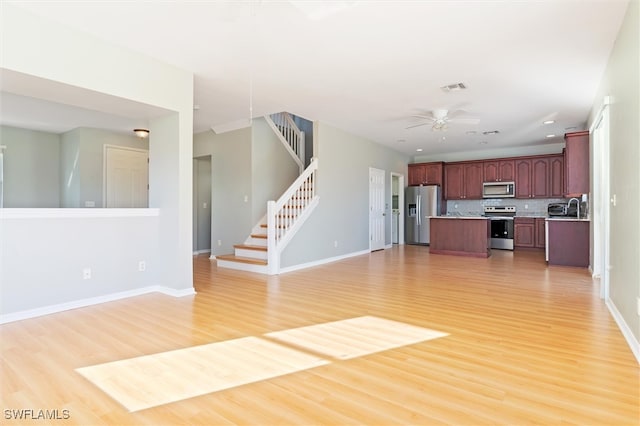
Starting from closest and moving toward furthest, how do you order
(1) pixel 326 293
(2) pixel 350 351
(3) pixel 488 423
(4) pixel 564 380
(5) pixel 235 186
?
(3) pixel 488 423, (4) pixel 564 380, (2) pixel 350 351, (1) pixel 326 293, (5) pixel 235 186

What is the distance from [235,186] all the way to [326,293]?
358 centimetres

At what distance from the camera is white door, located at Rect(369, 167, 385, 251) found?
827 centimetres

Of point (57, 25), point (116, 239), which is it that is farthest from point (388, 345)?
point (57, 25)

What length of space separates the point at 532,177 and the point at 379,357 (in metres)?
8.30

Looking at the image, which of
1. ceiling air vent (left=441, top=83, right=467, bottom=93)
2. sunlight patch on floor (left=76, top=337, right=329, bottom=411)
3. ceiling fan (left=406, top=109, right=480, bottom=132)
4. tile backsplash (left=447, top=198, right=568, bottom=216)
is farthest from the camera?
tile backsplash (left=447, top=198, right=568, bottom=216)

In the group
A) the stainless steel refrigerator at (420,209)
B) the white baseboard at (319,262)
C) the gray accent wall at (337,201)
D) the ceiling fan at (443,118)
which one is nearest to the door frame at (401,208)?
the stainless steel refrigerator at (420,209)

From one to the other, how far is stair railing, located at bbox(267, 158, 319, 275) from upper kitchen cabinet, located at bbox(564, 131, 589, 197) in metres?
4.15

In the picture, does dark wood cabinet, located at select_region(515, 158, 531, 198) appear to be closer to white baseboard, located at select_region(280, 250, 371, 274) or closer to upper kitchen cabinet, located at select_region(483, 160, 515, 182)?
upper kitchen cabinet, located at select_region(483, 160, 515, 182)

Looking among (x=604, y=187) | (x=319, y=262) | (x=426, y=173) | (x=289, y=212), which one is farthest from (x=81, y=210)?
(x=426, y=173)

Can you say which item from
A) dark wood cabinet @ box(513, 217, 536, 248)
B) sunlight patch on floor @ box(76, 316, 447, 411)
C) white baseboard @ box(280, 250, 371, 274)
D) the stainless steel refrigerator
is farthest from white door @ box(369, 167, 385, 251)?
sunlight patch on floor @ box(76, 316, 447, 411)

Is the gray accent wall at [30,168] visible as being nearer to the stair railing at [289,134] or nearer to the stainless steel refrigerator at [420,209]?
the stair railing at [289,134]

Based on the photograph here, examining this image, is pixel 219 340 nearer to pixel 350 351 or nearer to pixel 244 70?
pixel 350 351

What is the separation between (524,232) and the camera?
343 inches

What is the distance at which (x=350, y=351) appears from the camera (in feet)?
8.25
